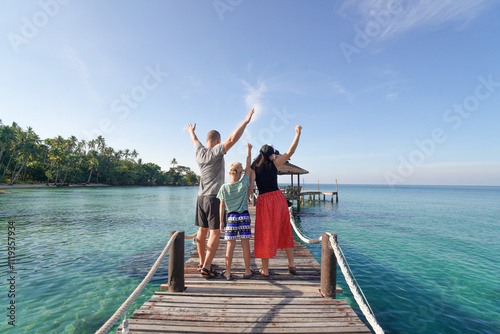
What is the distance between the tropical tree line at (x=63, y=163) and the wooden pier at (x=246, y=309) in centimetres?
6497

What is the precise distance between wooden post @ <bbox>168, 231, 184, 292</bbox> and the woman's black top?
144cm

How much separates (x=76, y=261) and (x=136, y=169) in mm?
83538

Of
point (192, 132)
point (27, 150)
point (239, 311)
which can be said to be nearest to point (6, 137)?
point (27, 150)

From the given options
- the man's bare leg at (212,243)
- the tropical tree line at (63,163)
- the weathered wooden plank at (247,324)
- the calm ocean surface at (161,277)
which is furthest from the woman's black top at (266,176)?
the tropical tree line at (63,163)

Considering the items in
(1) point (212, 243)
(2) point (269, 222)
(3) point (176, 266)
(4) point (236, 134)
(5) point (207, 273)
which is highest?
(4) point (236, 134)

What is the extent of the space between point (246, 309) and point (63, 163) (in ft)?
251

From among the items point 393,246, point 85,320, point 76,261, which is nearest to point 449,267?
point 393,246

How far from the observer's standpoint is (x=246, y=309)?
267 cm

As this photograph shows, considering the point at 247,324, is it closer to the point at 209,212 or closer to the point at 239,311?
the point at 239,311

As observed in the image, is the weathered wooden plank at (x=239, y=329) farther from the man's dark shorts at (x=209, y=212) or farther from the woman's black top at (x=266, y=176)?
the woman's black top at (x=266, y=176)

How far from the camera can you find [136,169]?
82250 millimetres

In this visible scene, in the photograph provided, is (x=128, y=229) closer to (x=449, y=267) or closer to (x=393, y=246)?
(x=393, y=246)

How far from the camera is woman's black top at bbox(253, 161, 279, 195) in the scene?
11.3 feet

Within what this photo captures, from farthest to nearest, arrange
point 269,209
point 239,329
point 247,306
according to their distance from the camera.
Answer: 1. point 269,209
2. point 247,306
3. point 239,329
